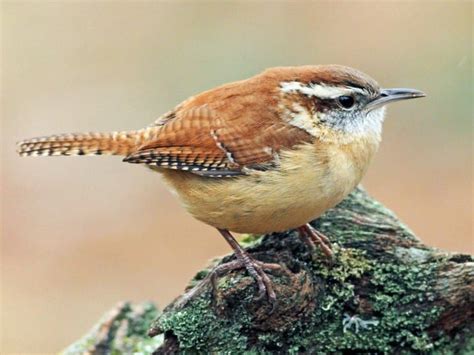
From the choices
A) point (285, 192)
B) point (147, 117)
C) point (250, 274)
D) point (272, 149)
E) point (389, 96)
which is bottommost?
point (250, 274)

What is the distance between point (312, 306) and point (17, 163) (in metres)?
7.78

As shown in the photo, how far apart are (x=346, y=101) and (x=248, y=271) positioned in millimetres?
1108

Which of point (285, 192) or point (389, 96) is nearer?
point (285, 192)

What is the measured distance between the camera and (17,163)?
11.1 meters

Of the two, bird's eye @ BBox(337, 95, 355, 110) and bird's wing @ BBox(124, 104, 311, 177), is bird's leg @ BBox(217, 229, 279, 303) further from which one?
bird's eye @ BBox(337, 95, 355, 110)

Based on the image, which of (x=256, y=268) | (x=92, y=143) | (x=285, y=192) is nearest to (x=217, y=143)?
(x=285, y=192)

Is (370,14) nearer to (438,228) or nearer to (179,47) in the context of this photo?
(179,47)

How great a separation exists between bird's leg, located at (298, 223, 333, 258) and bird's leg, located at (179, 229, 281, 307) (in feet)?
0.91

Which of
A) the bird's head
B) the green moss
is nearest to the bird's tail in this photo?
the bird's head

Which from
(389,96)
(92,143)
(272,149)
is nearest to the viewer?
(272,149)

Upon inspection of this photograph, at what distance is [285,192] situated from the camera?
14.0 ft

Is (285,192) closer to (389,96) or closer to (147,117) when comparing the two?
(389,96)

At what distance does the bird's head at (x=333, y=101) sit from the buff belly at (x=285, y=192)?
7.4 inches

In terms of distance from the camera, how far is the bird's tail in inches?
195
